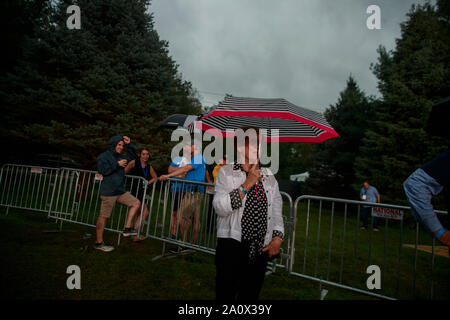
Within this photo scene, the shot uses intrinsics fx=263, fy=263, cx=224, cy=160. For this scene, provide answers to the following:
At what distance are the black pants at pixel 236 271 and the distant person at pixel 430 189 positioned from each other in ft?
4.06

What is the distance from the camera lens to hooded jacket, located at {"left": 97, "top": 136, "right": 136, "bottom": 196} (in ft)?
17.0

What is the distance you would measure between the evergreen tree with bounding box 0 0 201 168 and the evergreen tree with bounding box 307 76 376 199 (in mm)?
15565

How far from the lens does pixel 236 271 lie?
2.22m

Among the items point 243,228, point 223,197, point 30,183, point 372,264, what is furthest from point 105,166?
point 372,264

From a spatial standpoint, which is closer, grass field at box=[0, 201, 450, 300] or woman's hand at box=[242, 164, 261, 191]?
woman's hand at box=[242, 164, 261, 191]

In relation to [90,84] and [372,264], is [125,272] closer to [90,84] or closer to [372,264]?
[372,264]

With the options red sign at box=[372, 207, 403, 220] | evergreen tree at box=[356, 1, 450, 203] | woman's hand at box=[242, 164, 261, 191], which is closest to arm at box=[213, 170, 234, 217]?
woman's hand at box=[242, 164, 261, 191]

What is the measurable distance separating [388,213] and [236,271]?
2.48 m

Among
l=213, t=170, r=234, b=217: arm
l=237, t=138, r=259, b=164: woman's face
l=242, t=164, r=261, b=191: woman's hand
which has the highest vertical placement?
l=237, t=138, r=259, b=164: woman's face

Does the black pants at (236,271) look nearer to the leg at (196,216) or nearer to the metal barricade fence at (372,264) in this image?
the metal barricade fence at (372,264)

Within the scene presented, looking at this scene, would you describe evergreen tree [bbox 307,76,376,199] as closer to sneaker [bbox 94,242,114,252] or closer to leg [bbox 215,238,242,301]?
sneaker [bbox 94,242,114,252]

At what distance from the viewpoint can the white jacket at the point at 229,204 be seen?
2.23 meters

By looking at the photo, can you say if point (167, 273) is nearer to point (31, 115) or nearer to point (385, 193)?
point (31, 115)
